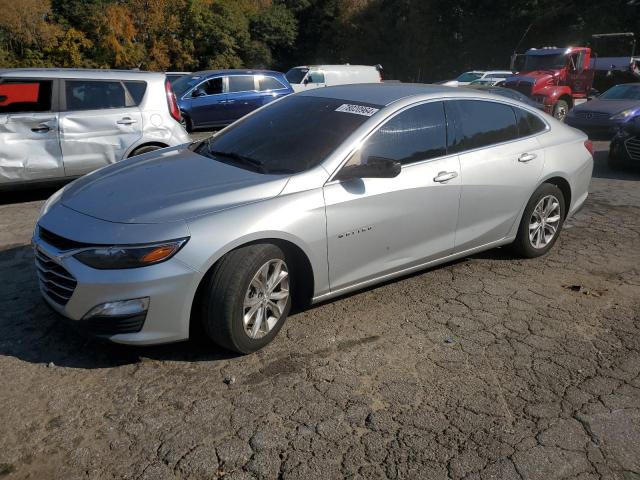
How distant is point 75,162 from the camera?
725 cm

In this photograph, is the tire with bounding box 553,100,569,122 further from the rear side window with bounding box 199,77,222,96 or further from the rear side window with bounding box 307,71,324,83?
the rear side window with bounding box 199,77,222,96

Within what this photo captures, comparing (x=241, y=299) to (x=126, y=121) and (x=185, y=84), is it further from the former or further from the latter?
(x=185, y=84)

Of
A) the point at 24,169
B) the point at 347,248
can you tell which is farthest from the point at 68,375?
the point at 24,169

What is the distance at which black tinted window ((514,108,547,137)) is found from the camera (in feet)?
17.0

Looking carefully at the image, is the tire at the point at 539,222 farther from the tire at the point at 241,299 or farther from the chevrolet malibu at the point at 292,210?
the tire at the point at 241,299

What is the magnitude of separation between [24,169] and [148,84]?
192 centimetres

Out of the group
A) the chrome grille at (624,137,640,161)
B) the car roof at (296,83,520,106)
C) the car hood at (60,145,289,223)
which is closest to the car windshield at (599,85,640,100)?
the chrome grille at (624,137,640,161)

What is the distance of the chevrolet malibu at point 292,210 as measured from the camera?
10.9ft

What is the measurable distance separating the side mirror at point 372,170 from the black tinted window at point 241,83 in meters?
12.4

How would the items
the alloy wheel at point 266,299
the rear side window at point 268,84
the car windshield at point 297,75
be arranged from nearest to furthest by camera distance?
the alloy wheel at point 266,299 < the rear side window at point 268,84 < the car windshield at point 297,75

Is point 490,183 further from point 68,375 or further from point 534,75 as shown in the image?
point 534,75

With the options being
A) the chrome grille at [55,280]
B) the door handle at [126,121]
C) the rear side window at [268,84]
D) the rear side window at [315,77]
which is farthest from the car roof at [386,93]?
the rear side window at [315,77]

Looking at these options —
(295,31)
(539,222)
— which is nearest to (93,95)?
(539,222)

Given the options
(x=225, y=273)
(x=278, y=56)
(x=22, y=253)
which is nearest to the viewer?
(x=225, y=273)
